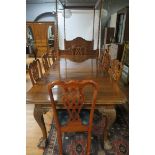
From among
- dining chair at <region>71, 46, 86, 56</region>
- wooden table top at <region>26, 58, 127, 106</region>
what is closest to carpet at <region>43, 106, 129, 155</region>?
wooden table top at <region>26, 58, 127, 106</region>

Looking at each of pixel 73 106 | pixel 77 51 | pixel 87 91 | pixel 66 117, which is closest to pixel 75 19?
pixel 77 51

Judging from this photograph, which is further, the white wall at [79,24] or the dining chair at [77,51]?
the white wall at [79,24]

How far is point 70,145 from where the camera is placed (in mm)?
2008

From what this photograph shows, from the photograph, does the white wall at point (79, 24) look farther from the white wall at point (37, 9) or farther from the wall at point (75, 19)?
the white wall at point (37, 9)

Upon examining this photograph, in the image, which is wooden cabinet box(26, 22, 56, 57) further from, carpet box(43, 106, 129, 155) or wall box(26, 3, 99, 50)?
carpet box(43, 106, 129, 155)

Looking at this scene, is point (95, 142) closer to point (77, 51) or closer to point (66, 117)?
point (66, 117)

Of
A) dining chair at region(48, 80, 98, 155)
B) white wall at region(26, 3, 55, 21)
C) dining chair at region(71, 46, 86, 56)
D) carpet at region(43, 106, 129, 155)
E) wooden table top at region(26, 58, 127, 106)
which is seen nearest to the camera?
dining chair at region(48, 80, 98, 155)

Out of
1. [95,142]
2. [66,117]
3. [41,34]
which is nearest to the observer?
[66,117]

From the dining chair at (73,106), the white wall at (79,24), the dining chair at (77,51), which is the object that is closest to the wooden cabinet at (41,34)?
the white wall at (79,24)
